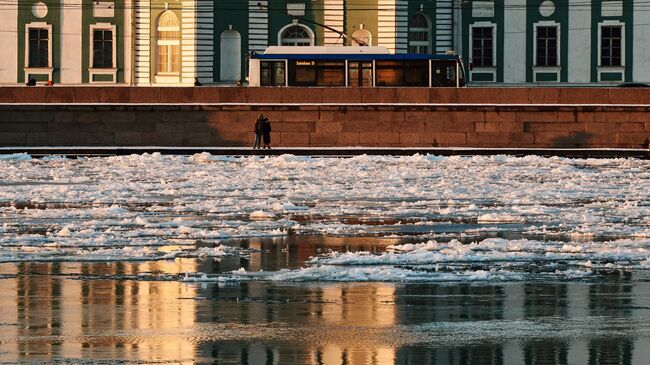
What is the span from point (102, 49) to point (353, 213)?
145ft

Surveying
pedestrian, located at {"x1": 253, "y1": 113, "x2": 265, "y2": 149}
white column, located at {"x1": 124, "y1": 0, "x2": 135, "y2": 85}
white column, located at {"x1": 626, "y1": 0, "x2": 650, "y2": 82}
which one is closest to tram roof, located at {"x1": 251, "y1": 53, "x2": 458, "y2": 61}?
pedestrian, located at {"x1": 253, "y1": 113, "x2": 265, "y2": 149}

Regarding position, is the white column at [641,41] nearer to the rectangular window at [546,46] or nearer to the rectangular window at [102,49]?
the rectangular window at [546,46]

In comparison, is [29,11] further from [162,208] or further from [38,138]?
[162,208]

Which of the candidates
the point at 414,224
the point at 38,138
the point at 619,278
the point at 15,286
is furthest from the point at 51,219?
the point at 38,138

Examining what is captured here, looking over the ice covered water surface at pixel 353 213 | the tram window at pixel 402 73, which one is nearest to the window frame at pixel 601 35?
the tram window at pixel 402 73

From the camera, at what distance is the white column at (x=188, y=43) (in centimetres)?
6531

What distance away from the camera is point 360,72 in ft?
179

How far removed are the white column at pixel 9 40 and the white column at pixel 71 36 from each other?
1565 millimetres

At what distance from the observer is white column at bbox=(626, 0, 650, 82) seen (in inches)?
2618

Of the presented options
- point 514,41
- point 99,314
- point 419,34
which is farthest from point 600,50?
point 99,314

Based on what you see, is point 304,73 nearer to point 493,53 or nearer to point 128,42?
point 128,42

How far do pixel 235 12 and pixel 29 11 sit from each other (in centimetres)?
804

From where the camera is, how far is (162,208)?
2453 cm

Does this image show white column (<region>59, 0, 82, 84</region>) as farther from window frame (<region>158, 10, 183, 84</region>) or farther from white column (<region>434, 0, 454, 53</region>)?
white column (<region>434, 0, 454, 53</region>)
